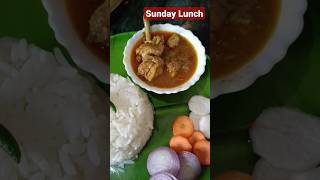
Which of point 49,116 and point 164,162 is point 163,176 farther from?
point 49,116

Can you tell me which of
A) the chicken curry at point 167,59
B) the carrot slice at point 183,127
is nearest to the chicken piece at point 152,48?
the chicken curry at point 167,59

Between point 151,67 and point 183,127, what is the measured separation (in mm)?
149

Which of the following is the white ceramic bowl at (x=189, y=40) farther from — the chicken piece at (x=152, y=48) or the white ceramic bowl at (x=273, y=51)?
the white ceramic bowl at (x=273, y=51)

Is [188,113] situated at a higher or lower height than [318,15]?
lower

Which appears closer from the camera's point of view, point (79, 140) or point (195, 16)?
point (195, 16)

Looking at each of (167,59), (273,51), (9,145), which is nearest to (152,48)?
(167,59)

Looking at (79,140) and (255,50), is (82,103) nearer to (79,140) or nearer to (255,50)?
(79,140)

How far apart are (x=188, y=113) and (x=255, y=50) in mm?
259

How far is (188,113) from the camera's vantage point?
980mm

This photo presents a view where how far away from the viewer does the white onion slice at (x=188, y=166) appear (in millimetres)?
975

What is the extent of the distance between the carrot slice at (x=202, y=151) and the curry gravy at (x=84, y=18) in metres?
0.31

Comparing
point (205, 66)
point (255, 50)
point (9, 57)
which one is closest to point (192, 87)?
point (205, 66)

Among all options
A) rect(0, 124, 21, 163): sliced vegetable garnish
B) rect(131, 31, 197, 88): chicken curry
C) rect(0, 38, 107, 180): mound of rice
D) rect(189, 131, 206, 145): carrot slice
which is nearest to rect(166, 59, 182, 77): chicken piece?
rect(131, 31, 197, 88): chicken curry

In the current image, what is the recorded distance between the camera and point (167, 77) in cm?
97
